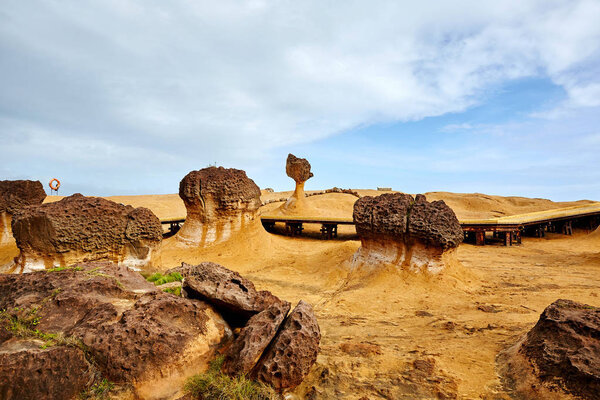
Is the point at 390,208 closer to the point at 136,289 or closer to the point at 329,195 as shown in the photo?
the point at 136,289

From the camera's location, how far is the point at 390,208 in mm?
7289

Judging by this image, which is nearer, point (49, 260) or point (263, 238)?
point (49, 260)

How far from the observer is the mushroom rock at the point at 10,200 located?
10.3m

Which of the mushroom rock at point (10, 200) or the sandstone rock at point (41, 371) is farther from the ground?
the mushroom rock at point (10, 200)

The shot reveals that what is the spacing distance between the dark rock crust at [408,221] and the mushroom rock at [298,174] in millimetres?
9002

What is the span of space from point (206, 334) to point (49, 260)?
4386mm

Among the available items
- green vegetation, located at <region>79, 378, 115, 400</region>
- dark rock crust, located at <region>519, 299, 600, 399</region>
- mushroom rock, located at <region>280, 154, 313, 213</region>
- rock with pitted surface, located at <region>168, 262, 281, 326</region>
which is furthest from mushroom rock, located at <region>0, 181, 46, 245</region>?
dark rock crust, located at <region>519, 299, 600, 399</region>

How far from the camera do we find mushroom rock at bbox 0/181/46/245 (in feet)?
33.8

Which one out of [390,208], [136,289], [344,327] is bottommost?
[344,327]

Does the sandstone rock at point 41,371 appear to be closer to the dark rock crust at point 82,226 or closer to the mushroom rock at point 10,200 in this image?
the dark rock crust at point 82,226

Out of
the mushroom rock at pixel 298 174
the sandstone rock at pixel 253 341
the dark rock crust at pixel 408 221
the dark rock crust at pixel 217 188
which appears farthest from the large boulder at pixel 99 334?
the mushroom rock at pixel 298 174

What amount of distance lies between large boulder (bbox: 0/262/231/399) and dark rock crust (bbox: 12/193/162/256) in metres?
2.52

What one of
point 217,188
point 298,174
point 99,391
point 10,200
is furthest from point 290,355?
point 298,174

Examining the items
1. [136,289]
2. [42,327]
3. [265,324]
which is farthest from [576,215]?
[42,327]
